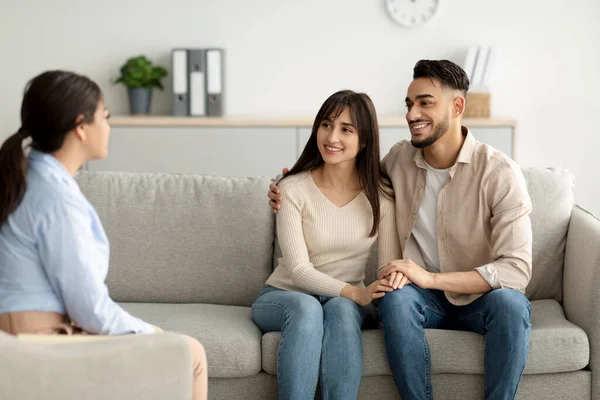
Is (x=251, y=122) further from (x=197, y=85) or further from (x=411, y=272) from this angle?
(x=411, y=272)

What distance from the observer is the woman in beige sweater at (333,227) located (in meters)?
2.69

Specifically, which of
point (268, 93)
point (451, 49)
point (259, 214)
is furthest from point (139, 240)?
point (451, 49)

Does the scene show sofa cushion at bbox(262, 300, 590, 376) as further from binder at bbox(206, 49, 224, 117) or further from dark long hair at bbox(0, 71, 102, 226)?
binder at bbox(206, 49, 224, 117)

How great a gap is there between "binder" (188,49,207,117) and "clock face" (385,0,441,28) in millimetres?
1105

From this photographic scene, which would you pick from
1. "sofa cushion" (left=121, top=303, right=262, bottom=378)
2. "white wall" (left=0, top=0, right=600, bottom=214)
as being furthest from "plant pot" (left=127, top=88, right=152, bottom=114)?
"sofa cushion" (left=121, top=303, right=262, bottom=378)

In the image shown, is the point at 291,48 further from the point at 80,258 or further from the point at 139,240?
the point at 80,258

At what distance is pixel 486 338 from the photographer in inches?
102

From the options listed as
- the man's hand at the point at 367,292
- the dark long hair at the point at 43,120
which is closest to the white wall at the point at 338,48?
the man's hand at the point at 367,292

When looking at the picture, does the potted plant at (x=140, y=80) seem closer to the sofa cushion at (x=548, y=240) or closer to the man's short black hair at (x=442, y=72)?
the man's short black hair at (x=442, y=72)

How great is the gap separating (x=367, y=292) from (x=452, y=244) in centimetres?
33

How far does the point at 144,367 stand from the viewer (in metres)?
1.75

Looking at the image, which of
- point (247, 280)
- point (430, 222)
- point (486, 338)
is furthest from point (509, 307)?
point (247, 280)

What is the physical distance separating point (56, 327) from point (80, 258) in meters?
0.19

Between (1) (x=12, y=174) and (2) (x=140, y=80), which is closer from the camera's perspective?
(1) (x=12, y=174)
